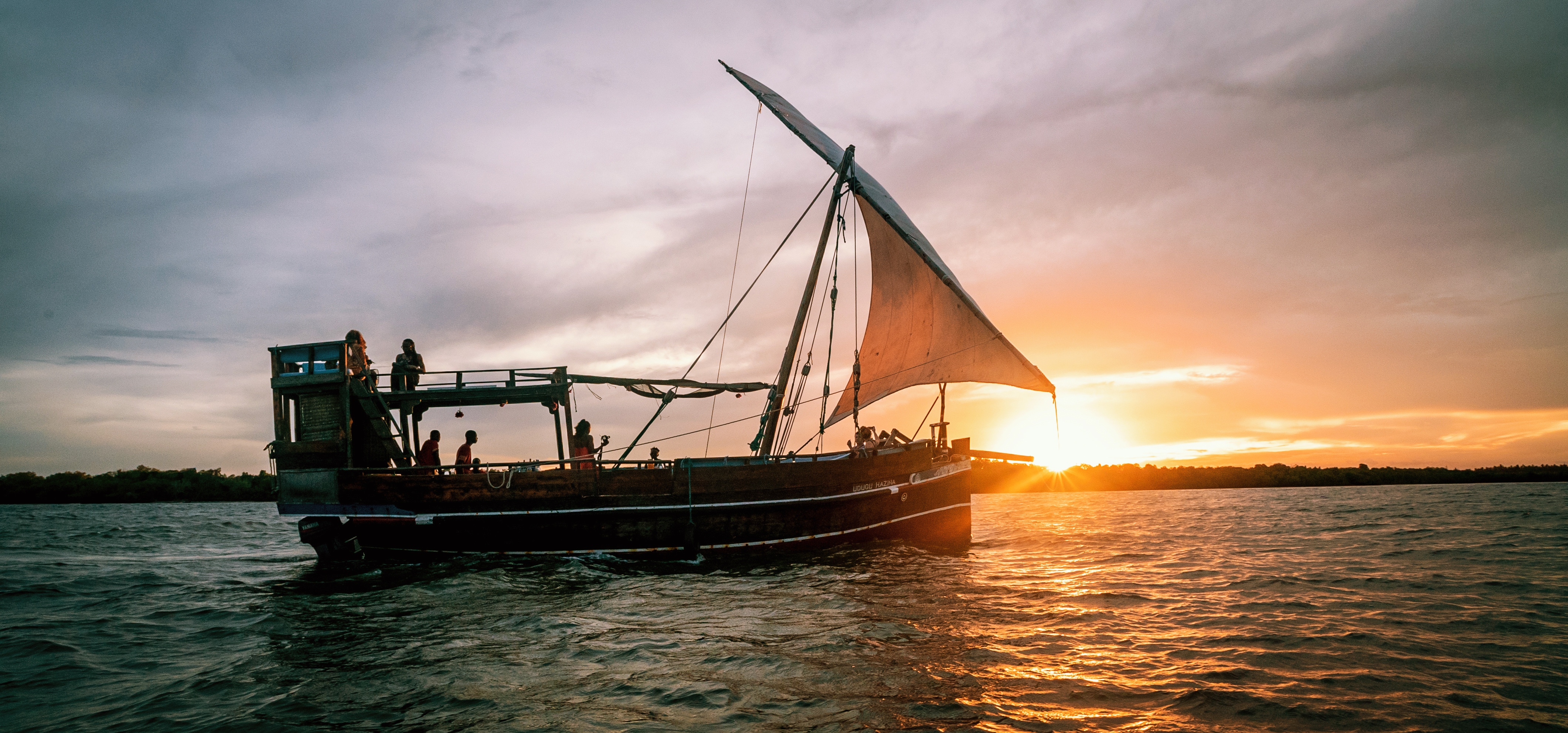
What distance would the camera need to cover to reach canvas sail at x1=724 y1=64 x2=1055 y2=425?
20.5m

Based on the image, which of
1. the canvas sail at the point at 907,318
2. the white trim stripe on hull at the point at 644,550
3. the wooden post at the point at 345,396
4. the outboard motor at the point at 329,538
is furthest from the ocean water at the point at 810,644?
the canvas sail at the point at 907,318

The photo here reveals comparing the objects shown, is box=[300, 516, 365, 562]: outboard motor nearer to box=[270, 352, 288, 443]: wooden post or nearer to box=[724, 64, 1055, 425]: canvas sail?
box=[270, 352, 288, 443]: wooden post

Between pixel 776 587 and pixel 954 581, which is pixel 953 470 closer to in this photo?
pixel 954 581

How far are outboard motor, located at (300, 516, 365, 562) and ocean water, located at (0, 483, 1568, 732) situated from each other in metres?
0.50

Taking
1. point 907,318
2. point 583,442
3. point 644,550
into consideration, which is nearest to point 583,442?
point 583,442

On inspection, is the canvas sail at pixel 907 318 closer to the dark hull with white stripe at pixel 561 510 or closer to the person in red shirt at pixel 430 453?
the dark hull with white stripe at pixel 561 510

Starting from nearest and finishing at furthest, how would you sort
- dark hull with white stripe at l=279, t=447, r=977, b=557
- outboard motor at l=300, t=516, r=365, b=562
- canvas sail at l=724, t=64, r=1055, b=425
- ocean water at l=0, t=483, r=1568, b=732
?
ocean water at l=0, t=483, r=1568, b=732 < outboard motor at l=300, t=516, r=365, b=562 < dark hull with white stripe at l=279, t=447, r=977, b=557 < canvas sail at l=724, t=64, r=1055, b=425

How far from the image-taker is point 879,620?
9828mm

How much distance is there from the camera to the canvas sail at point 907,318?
20.5 metres

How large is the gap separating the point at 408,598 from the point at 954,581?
9.83 metres

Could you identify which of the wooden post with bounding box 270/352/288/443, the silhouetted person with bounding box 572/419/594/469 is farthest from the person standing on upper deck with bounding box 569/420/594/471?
the wooden post with bounding box 270/352/288/443

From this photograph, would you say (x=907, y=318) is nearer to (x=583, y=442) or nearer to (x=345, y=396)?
(x=583, y=442)

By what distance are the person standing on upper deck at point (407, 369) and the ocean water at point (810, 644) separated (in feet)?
14.1

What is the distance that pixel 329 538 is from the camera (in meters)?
16.2
